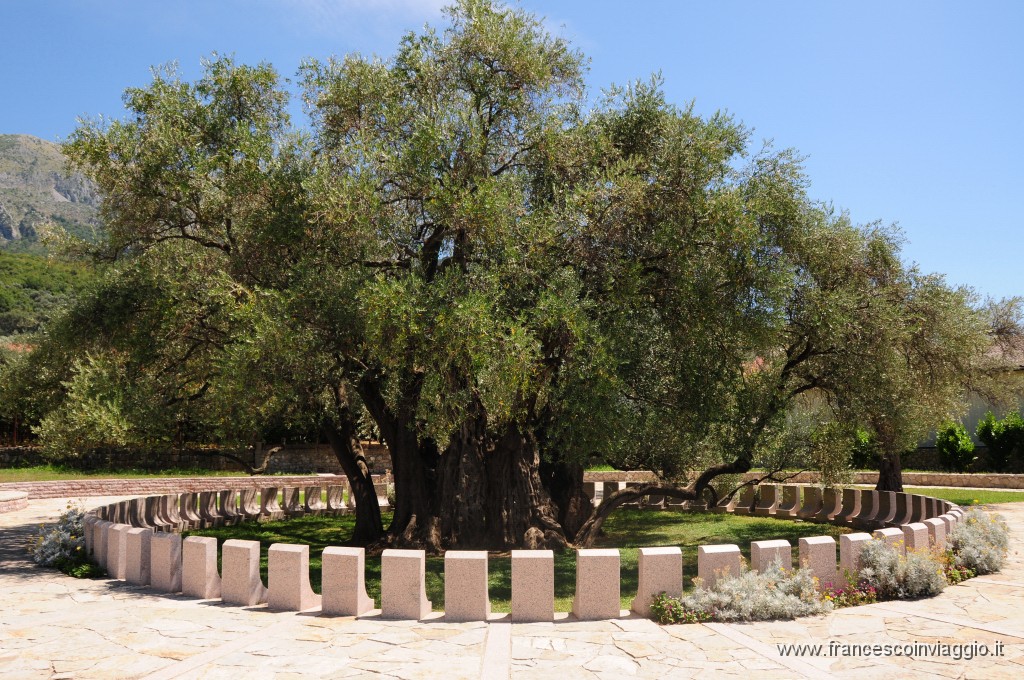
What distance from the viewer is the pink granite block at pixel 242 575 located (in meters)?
10.4

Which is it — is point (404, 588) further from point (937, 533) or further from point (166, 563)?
point (937, 533)

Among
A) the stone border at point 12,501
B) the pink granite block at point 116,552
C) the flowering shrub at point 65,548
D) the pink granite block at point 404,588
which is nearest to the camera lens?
the pink granite block at point 404,588

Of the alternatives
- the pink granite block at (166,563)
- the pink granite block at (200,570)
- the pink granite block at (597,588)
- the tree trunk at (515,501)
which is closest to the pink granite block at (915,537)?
the pink granite block at (597,588)

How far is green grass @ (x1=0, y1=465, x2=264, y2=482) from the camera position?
31.0m

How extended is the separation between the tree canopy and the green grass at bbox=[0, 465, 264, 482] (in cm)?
1526

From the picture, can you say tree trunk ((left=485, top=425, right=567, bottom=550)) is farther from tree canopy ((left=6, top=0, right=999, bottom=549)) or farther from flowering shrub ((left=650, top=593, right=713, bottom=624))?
flowering shrub ((left=650, top=593, right=713, bottom=624))

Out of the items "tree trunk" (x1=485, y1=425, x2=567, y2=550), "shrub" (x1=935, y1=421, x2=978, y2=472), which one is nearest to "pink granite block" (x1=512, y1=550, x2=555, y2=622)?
"tree trunk" (x1=485, y1=425, x2=567, y2=550)

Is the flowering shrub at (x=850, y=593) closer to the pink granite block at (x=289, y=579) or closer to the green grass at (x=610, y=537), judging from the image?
the green grass at (x=610, y=537)

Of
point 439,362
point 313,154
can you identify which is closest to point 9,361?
point 313,154

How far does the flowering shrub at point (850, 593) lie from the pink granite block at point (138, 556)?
9.89 m

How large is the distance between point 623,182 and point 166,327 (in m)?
10.0

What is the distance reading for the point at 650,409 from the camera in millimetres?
16156

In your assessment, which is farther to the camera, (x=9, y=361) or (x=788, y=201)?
(x=9, y=361)

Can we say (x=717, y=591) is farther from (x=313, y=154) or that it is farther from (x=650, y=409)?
(x=313, y=154)
